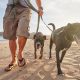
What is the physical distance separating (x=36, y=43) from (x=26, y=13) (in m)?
3.28

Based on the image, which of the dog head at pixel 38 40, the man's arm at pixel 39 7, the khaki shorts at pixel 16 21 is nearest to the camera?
the khaki shorts at pixel 16 21

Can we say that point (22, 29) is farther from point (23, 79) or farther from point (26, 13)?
point (23, 79)

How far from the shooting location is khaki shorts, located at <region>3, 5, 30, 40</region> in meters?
6.53

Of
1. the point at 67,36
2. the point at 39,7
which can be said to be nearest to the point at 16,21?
the point at 39,7

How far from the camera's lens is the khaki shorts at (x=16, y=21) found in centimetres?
653

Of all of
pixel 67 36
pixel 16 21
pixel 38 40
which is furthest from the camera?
pixel 38 40

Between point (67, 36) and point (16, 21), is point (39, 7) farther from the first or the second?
point (67, 36)

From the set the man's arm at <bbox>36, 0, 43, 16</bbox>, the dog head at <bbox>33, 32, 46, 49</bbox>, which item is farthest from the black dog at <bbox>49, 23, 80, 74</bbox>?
the dog head at <bbox>33, 32, 46, 49</bbox>

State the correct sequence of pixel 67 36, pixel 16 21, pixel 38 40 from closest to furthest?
pixel 67 36, pixel 16 21, pixel 38 40

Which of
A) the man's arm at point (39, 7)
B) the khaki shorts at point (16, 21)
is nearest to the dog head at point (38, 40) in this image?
the khaki shorts at point (16, 21)

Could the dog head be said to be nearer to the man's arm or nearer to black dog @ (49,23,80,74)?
the man's arm

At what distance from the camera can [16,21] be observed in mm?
6688

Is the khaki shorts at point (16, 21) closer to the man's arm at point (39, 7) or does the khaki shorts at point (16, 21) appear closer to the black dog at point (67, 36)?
the man's arm at point (39, 7)

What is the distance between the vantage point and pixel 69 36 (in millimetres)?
6297
